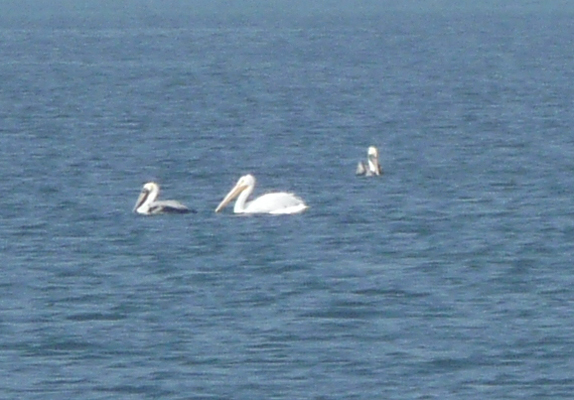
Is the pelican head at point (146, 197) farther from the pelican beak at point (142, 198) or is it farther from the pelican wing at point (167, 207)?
the pelican wing at point (167, 207)

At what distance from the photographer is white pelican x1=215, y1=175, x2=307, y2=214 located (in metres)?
27.8

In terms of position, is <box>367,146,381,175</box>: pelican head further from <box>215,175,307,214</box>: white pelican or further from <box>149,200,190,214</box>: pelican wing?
<box>149,200,190,214</box>: pelican wing

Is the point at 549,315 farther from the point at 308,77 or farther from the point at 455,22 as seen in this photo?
the point at 455,22

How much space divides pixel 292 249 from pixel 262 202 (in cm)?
363

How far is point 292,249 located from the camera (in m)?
24.6

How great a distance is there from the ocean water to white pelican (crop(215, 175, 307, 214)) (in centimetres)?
24

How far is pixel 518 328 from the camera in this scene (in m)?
19.3

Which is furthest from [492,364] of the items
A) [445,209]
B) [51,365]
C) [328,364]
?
[445,209]

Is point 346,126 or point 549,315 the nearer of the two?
point 549,315

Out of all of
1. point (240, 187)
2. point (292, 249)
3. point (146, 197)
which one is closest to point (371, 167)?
point (240, 187)

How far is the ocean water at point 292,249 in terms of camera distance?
1781 centimetres

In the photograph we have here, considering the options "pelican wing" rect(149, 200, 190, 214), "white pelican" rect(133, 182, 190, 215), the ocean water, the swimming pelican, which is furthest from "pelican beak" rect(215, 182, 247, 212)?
the swimming pelican

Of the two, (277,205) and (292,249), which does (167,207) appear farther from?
(292,249)

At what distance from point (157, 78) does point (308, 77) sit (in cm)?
513
